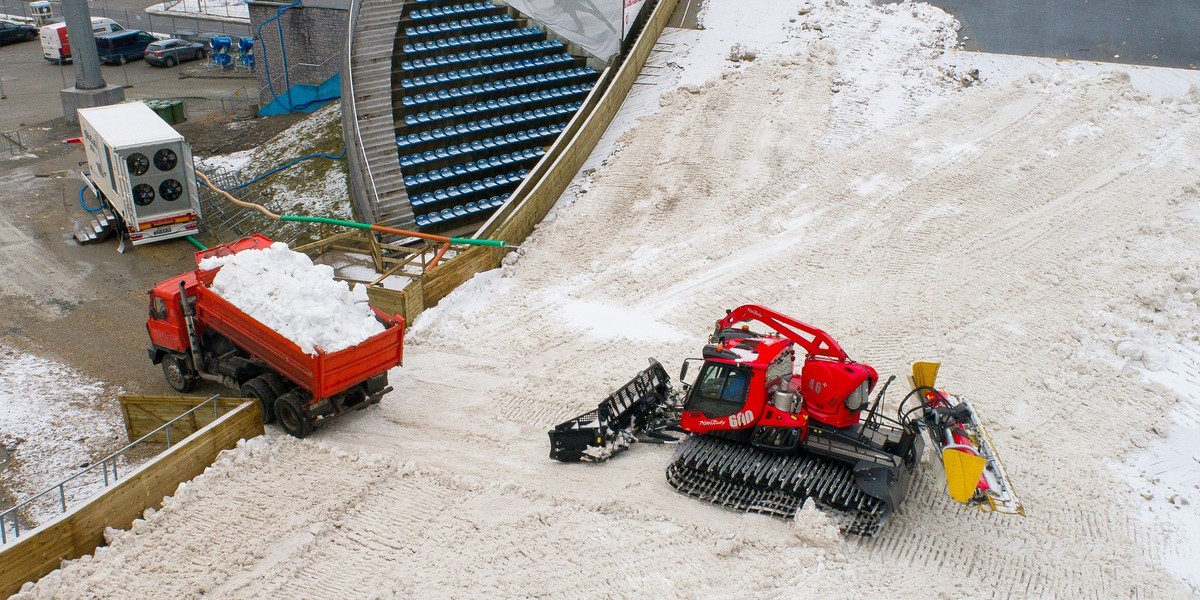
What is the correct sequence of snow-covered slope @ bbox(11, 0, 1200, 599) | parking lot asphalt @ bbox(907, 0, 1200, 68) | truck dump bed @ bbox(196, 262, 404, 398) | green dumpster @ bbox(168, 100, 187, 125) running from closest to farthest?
1. snow-covered slope @ bbox(11, 0, 1200, 599)
2. truck dump bed @ bbox(196, 262, 404, 398)
3. parking lot asphalt @ bbox(907, 0, 1200, 68)
4. green dumpster @ bbox(168, 100, 187, 125)

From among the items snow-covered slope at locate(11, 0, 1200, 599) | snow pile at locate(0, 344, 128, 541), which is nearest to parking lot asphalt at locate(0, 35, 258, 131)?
snow pile at locate(0, 344, 128, 541)

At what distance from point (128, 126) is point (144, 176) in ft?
5.05

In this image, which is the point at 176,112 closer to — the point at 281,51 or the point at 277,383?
the point at 281,51

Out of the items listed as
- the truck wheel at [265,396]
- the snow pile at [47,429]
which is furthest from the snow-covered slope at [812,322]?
the snow pile at [47,429]

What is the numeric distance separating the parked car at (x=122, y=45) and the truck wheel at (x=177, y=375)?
961 inches

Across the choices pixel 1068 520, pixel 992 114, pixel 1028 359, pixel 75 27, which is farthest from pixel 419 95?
pixel 1068 520

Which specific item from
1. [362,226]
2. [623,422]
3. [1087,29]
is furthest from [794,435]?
[1087,29]

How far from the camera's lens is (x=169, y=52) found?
34719 mm

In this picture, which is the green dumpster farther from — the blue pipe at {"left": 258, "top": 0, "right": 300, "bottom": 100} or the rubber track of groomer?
the rubber track of groomer

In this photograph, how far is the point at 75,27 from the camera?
2605cm

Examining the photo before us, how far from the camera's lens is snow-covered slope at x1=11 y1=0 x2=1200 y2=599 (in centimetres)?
1029

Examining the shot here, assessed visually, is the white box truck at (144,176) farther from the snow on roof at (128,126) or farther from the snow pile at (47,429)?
the snow pile at (47,429)

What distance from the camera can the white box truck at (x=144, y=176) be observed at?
→ 19734 millimetres

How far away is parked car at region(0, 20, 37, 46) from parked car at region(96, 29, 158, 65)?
5365mm
